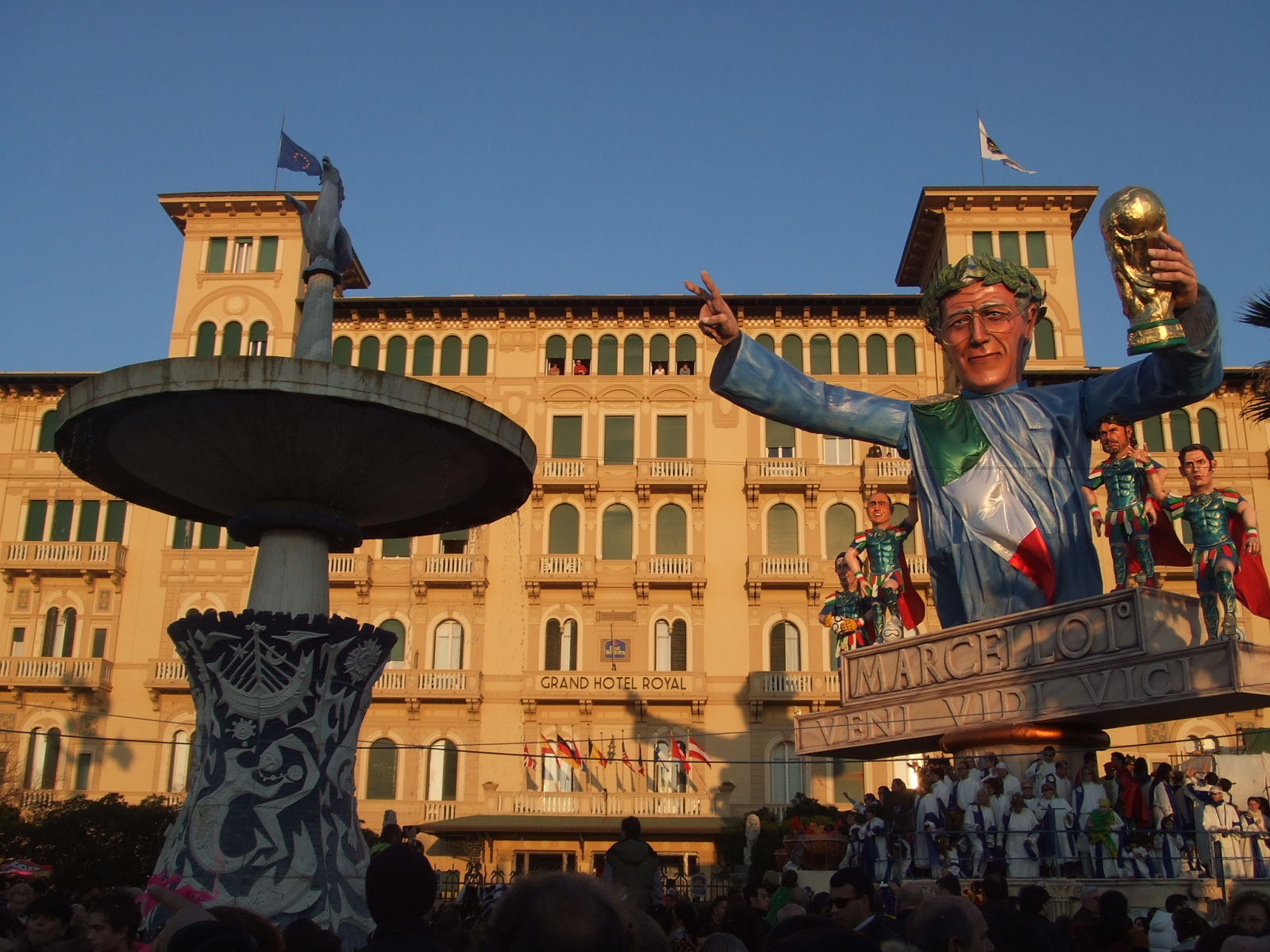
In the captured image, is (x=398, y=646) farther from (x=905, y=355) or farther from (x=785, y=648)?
(x=905, y=355)

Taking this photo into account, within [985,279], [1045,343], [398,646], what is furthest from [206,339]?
[985,279]

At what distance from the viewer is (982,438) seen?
16.9m

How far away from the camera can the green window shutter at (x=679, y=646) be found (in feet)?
119

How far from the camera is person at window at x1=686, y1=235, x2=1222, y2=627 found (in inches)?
642

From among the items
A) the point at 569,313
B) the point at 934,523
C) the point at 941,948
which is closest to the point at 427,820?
the point at 569,313

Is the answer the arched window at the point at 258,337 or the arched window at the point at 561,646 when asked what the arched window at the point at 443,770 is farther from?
the arched window at the point at 258,337

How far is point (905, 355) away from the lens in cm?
3900

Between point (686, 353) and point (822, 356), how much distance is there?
4370 mm

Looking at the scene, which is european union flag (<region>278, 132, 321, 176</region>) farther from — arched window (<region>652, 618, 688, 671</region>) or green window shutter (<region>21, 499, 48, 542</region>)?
green window shutter (<region>21, 499, 48, 542</region>)

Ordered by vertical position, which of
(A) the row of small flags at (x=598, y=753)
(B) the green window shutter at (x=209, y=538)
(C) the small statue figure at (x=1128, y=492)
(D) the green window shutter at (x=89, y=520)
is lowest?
(A) the row of small flags at (x=598, y=753)

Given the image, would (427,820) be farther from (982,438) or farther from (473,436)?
(473,436)

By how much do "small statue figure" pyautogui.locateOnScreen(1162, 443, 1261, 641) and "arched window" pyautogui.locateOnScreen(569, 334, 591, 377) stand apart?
1015 inches

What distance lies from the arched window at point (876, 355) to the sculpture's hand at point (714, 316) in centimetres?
2391

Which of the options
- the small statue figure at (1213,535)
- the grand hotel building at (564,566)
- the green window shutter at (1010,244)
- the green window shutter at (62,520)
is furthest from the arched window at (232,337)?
the small statue figure at (1213,535)
